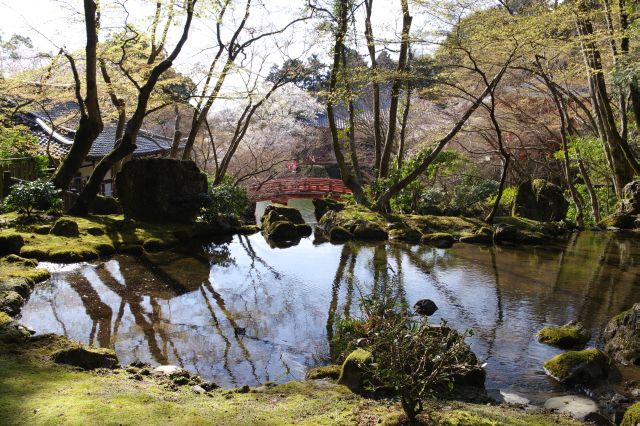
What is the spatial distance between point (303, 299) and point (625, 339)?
485 centimetres

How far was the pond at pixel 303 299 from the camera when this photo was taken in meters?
6.57

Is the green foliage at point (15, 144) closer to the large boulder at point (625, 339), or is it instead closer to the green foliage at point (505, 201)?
the green foliage at point (505, 201)

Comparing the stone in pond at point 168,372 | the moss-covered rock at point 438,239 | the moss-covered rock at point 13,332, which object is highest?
the moss-covered rock at point 438,239

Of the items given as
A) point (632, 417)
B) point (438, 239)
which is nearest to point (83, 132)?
point (438, 239)

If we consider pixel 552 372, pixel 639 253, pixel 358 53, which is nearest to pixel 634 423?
pixel 552 372

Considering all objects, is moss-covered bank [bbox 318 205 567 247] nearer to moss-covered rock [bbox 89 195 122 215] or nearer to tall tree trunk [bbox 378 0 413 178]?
tall tree trunk [bbox 378 0 413 178]

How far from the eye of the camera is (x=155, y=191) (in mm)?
15273

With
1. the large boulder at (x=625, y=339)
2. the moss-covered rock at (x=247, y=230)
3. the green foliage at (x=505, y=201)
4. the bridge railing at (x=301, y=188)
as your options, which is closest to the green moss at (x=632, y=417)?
the large boulder at (x=625, y=339)

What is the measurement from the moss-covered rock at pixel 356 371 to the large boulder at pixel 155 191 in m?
11.1

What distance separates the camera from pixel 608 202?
20125mm

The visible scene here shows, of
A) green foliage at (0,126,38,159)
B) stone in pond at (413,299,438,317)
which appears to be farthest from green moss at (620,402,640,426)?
green foliage at (0,126,38,159)

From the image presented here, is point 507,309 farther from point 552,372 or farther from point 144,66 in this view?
point 144,66

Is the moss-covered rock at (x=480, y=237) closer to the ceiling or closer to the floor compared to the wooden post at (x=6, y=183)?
closer to the floor

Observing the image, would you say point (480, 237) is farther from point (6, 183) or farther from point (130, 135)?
point (6, 183)
